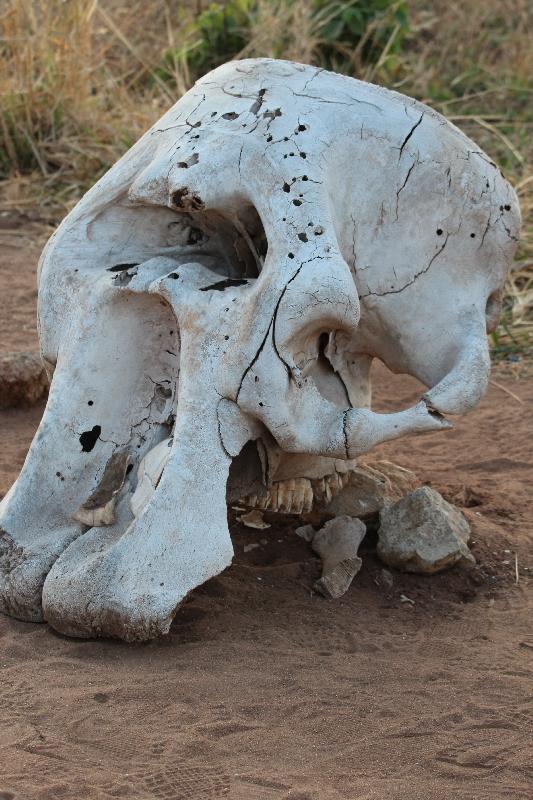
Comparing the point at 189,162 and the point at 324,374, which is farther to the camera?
the point at 324,374

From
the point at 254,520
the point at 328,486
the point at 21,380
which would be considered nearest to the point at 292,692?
the point at 328,486

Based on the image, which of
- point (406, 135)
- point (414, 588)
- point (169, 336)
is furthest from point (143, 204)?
point (414, 588)

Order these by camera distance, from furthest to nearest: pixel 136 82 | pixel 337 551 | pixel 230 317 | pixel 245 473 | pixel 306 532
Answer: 1. pixel 136 82
2. pixel 306 532
3. pixel 337 551
4. pixel 245 473
5. pixel 230 317

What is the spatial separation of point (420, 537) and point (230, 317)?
3.15ft

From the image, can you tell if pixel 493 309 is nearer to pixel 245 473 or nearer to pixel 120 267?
pixel 245 473

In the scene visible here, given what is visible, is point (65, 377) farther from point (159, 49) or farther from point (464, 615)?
point (159, 49)

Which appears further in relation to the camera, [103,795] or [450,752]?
[450,752]

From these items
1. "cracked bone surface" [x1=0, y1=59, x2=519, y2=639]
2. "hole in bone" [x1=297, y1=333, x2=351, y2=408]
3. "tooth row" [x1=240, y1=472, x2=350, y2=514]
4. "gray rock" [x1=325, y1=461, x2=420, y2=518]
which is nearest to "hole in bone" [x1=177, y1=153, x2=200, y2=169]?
"cracked bone surface" [x1=0, y1=59, x2=519, y2=639]

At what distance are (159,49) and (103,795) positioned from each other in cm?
711

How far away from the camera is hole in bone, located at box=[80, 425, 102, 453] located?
3162mm

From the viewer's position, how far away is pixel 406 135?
3.22m

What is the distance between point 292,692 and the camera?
2752 mm

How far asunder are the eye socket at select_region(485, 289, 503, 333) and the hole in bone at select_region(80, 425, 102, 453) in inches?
44.0

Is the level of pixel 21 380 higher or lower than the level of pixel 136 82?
lower
